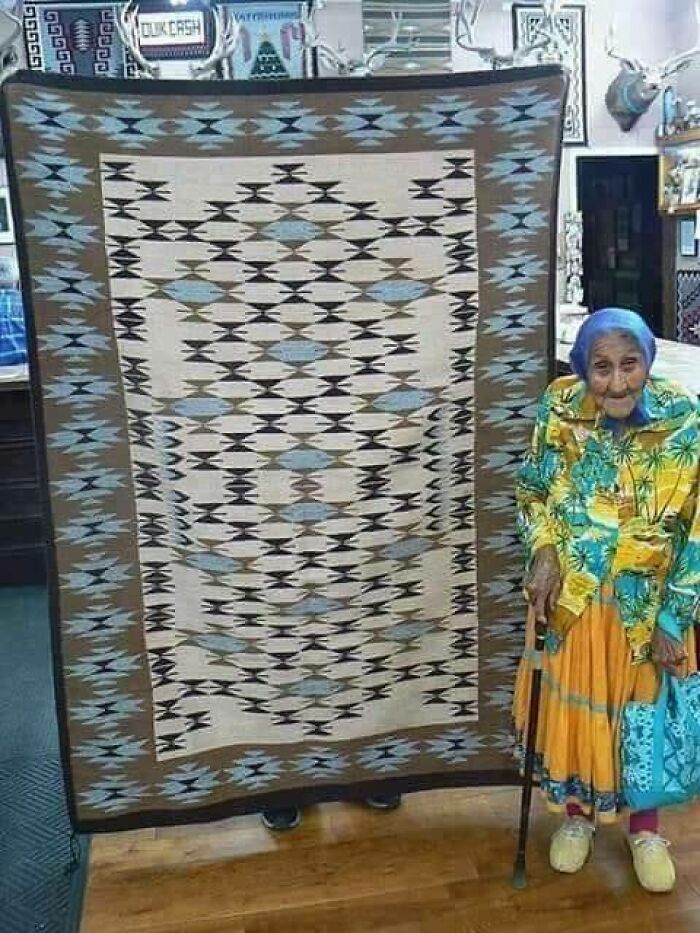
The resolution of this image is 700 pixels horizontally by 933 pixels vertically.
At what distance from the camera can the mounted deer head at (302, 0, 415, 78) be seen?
5473 millimetres

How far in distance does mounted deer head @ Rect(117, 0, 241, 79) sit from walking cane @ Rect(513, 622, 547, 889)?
3229 millimetres

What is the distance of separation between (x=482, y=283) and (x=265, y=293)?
1.60ft

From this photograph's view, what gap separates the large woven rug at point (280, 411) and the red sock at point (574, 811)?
295 millimetres

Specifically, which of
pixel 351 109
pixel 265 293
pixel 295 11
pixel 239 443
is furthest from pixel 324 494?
pixel 295 11

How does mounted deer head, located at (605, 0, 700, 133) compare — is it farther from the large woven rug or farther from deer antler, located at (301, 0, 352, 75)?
the large woven rug

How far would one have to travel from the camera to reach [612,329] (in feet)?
6.10

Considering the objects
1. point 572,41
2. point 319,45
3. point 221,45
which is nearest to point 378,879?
point 221,45

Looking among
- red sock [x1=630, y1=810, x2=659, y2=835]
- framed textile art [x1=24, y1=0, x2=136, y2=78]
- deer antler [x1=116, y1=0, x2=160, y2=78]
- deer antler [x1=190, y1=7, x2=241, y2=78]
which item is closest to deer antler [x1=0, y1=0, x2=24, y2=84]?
framed textile art [x1=24, y1=0, x2=136, y2=78]

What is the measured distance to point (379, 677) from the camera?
2.29 meters

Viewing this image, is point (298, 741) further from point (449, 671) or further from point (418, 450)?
point (418, 450)

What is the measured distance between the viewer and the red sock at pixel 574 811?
2129 millimetres

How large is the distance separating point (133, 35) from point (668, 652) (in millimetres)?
4069

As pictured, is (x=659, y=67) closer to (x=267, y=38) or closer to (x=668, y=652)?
(x=267, y=38)

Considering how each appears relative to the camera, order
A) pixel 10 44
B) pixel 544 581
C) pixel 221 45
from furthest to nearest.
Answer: pixel 221 45 → pixel 10 44 → pixel 544 581
